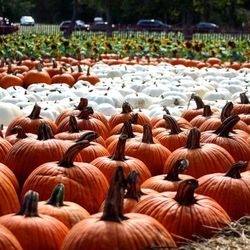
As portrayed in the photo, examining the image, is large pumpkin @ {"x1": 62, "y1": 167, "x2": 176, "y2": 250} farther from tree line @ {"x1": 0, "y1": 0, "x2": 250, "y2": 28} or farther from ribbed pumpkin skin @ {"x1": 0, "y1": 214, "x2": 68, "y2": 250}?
tree line @ {"x1": 0, "y1": 0, "x2": 250, "y2": 28}

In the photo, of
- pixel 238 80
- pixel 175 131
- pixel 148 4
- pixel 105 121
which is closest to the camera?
pixel 175 131

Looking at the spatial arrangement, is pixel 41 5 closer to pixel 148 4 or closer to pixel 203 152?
pixel 148 4

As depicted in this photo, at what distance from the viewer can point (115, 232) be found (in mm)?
3021

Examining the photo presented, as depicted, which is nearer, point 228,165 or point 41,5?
point 228,165

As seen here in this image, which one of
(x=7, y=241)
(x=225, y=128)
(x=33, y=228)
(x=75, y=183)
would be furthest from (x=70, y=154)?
(x=225, y=128)

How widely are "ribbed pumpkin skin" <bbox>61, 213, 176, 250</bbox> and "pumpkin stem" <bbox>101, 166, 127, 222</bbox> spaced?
0.08 ft

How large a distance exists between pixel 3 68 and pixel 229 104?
25.3 ft

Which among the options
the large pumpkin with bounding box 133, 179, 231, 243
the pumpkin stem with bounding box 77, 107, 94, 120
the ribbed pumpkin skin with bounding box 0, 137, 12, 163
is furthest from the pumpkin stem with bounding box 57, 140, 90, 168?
the pumpkin stem with bounding box 77, 107, 94, 120

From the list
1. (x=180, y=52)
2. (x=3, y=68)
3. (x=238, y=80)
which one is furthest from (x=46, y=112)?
(x=180, y=52)

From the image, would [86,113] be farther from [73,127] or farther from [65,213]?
[65,213]

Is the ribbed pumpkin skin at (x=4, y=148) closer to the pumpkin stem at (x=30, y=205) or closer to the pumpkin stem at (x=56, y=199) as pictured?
the pumpkin stem at (x=56, y=199)

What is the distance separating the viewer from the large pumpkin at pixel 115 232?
3.01 meters

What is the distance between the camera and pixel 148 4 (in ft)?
210

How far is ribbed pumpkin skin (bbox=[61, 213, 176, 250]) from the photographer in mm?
3014
